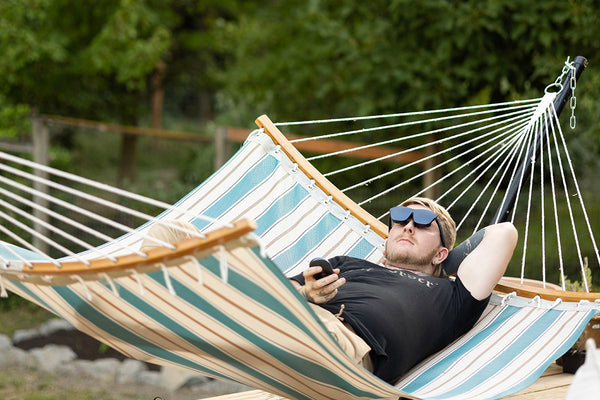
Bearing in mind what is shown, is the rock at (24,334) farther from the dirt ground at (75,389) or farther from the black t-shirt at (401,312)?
the black t-shirt at (401,312)

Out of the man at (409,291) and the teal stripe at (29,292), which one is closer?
the teal stripe at (29,292)

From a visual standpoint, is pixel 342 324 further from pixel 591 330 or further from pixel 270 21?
pixel 270 21

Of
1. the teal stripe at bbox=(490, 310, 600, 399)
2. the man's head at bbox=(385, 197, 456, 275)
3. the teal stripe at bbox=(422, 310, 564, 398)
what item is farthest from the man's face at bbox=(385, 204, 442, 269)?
the teal stripe at bbox=(490, 310, 600, 399)

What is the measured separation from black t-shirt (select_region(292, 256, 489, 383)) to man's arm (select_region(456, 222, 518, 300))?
0.11 feet

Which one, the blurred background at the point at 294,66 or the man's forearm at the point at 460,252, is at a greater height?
the blurred background at the point at 294,66

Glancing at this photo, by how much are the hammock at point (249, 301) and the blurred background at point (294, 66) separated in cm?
160

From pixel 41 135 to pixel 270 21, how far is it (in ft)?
8.84

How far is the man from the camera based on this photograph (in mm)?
2111

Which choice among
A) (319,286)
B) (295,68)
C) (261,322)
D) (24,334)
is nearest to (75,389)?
(24,334)

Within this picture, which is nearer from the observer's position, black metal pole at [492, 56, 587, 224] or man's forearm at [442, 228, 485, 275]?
man's forearm at [442, 228, 485, 275]

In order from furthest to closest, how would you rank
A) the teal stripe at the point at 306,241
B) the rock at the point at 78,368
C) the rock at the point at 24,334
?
1. the rock at the point at 24,334
2. the rock at the point at 78,368
3. the teal stripe at the point at 306,241

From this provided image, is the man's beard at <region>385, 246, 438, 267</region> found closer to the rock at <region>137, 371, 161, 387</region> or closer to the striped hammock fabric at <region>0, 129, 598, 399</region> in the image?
the striped hammock fabric at <region>0, 129, 598, 399</region>

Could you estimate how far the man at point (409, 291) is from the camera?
2.11m

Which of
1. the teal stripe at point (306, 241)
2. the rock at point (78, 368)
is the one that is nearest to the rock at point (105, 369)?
the rock at point (78, 368)
